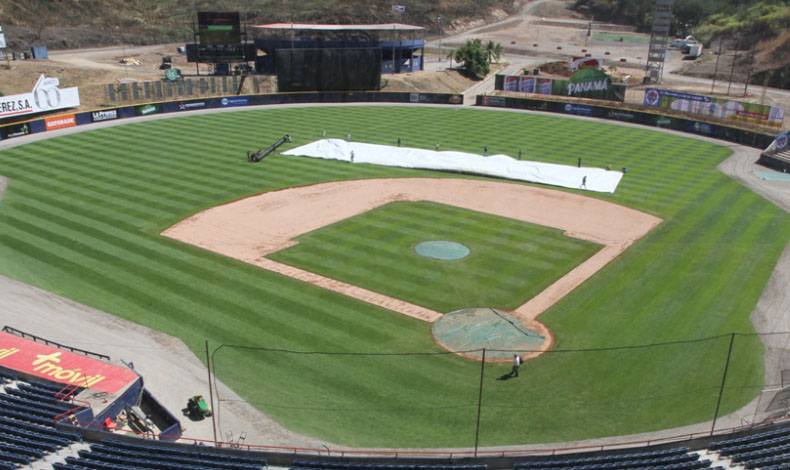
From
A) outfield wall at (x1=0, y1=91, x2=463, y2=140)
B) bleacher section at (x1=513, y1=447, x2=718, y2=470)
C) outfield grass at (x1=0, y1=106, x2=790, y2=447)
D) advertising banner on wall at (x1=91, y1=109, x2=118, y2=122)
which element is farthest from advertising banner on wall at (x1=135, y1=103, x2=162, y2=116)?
bleacher section at (x1=513, y1=447, x2=718, y2=470)

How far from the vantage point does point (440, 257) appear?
109ft

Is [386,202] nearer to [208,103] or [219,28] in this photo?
[208,103]

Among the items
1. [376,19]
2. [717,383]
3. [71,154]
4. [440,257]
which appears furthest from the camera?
[376,19]

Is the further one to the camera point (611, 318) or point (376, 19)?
point (376, 19)

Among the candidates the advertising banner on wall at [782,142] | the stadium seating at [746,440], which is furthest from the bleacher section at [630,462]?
the advertising banner on wall at [782,142]

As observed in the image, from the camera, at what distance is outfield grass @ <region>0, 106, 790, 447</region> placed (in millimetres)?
21422

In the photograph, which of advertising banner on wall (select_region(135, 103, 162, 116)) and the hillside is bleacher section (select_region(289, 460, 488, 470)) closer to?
advertising banner on wall (select_region(135, 103, 162, 116))

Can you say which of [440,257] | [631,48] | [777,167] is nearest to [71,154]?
[440,257]

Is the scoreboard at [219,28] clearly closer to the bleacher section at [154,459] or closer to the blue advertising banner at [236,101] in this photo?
the blue advertising banner at [236,101]

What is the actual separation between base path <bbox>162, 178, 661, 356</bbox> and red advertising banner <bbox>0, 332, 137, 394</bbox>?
10.6 metres

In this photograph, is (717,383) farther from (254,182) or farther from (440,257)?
(254,182)

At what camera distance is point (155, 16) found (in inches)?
5330

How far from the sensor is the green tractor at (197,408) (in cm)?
2097

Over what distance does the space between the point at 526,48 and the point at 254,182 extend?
11510 cm
